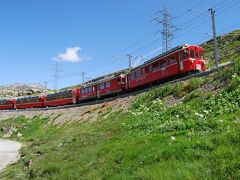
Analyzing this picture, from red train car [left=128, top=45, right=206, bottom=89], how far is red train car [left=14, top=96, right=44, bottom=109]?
36.6m

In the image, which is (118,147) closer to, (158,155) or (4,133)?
(158,155)

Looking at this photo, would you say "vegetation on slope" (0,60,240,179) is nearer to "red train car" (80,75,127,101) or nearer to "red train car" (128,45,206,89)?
"red train car" (128,45,206,89)

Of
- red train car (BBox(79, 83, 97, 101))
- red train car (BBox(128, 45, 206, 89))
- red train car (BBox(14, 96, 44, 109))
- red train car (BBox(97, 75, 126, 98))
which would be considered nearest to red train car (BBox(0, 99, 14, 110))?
red train car (BBox(14, 96, 44, 109))

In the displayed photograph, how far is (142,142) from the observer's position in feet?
39.6

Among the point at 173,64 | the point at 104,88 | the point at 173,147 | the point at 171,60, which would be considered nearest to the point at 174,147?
the point at 173,147

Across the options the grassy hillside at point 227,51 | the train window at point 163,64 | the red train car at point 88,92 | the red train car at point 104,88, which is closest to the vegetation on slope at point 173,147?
the train window at point 163,64

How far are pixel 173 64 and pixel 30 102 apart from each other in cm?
4702

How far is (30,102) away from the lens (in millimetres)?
69875

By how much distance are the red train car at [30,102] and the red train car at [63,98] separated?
2218mm

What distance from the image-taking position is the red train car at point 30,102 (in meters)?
66.1

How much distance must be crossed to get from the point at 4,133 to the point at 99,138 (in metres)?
34.6

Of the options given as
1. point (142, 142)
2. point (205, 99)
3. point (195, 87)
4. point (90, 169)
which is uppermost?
point (195, 87)

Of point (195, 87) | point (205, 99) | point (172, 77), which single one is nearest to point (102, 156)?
point (205, 99)

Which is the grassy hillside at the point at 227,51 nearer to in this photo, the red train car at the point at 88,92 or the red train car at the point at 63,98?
the red train car at the point at 88,92
